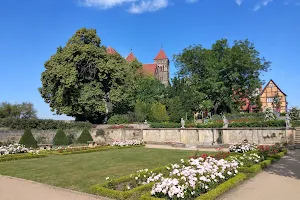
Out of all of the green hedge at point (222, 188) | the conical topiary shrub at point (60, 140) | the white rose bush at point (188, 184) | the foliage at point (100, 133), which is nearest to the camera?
the white rose bush at point (188, 184)

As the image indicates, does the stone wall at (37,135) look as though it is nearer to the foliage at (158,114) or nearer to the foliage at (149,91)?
the foliage at (158,114)

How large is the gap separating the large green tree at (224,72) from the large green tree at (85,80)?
1602 cm

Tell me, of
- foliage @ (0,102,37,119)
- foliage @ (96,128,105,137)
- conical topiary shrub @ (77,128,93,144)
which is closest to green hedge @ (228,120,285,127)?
conical topiary shrub @ (77,128,93,144)

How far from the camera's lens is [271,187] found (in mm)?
7809

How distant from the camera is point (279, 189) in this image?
7.58 m

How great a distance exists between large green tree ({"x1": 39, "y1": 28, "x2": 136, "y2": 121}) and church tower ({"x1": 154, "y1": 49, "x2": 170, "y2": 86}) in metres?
42.2

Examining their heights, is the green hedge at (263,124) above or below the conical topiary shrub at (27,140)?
above

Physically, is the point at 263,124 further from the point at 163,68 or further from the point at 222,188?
the point at 163,68

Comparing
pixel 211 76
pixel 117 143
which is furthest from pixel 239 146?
pixel 211 76

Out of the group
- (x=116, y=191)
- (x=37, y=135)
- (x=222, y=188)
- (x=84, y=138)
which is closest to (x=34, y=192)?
(x=116, y=191)

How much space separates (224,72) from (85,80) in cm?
2371

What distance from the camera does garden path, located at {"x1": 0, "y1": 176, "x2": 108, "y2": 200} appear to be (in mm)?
7227

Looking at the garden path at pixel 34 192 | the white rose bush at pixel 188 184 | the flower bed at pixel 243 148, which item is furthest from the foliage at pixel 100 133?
the white rose bush at pixel 188 184

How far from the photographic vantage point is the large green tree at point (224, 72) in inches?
1753
